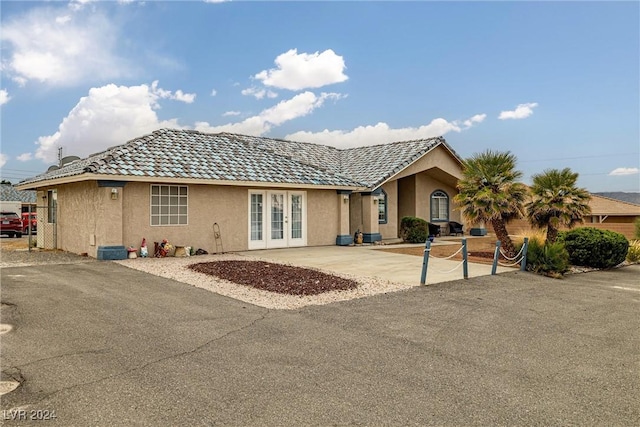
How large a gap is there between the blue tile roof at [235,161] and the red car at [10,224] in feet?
32.7

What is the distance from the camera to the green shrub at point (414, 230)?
22578mm

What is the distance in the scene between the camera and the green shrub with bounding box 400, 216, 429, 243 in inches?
889

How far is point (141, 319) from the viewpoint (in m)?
7.08

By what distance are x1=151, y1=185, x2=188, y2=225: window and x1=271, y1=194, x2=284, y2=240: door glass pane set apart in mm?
3635

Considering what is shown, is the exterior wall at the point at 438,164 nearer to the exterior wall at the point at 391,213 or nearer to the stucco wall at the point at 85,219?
the exterior wall at the point at 391,213

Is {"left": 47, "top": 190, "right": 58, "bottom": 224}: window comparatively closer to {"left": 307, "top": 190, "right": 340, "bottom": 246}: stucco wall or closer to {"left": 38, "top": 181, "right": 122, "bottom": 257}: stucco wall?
{"left": 38, "top": 181, "right": 122, "bottom": 257}: stucco wall

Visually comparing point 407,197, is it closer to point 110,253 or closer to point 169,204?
point 169,204

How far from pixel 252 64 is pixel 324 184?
6.18 meters

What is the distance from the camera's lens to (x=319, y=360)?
5.35m

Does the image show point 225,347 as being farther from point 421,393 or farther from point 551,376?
point 551,376

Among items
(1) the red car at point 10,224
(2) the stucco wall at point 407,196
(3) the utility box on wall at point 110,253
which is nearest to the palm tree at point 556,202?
(2) the stucco wall at point 407,196

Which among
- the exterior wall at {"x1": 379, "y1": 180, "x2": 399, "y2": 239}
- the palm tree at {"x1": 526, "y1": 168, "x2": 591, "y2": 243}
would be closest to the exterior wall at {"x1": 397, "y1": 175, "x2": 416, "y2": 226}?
the exterior wall at {"x1": 379, "y1": 180, "x2": 399, "y2": 239}

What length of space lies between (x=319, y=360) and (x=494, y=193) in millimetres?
11550

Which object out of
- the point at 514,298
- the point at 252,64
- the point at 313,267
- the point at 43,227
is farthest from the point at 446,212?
the point at 43,227
